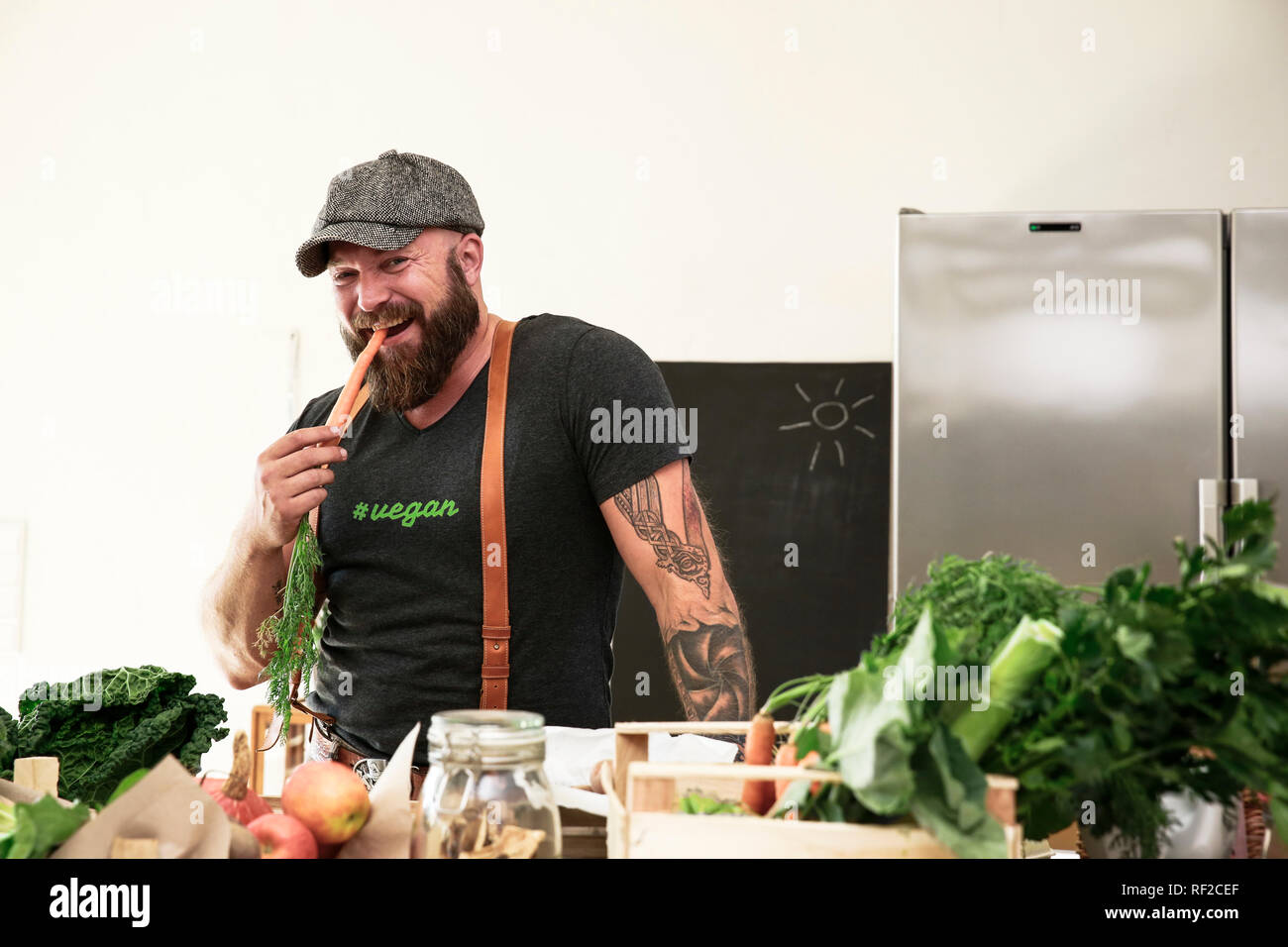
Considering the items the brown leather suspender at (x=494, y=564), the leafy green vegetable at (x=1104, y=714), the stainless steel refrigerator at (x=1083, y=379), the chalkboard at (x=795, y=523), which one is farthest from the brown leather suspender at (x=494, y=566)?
the chalkboard at (x=795, y=523)

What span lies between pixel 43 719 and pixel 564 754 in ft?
1.90

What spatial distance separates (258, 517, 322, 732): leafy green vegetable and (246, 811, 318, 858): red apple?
689 millimetres

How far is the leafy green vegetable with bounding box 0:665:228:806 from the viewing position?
4.04ft

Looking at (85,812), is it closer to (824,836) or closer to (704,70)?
(824,836)

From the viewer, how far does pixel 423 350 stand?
176 cm

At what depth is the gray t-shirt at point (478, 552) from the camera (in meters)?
1.68

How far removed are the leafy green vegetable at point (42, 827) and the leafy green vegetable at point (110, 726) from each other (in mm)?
475

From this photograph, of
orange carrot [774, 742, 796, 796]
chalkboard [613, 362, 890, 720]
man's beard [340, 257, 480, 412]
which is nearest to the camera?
orange carrot [774, 742, 796, 796]

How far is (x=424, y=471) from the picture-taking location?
1.76 meters

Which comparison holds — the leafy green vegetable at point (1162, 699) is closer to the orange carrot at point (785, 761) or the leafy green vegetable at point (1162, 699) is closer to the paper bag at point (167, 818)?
the orange carrot at point (785, 761)

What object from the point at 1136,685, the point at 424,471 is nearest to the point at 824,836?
A: the point at 1136,685

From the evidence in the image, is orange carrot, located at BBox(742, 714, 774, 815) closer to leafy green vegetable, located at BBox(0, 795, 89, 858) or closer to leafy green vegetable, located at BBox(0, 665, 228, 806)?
leafy green vegetable, located at BBox(0, 795, 89, 858)

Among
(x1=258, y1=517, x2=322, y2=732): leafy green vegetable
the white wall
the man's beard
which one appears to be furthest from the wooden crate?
the white wall

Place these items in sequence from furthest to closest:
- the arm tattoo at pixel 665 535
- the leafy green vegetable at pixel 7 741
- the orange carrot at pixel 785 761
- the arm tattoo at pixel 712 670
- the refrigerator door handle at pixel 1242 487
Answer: the refrigerator door handle at pixel 1242 487 → the arm tattoo at pixel 665 535 → the arm tattoo at pixel 712 670 → the leafy green vegetable at pixel 7 741 → the orange carrot at pixel 785 761
